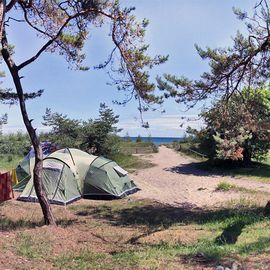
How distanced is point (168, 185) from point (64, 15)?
1295 centimetres

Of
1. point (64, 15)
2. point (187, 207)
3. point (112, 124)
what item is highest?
point (64, 15)

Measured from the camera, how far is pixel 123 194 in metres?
18.7

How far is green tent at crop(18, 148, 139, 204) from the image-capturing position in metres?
16.9

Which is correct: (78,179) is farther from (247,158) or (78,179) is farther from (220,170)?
(247,158)

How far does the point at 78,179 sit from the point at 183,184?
679 cm

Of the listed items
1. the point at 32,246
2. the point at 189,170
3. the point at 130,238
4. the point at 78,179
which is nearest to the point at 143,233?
the point at 130,238

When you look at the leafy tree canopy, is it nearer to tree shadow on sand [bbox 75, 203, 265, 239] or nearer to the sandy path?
the sandy path

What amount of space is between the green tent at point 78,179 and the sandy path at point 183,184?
1.15 metres

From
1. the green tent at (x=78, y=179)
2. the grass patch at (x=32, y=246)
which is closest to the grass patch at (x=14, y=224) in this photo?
the grass patch at (x=32, y=246)

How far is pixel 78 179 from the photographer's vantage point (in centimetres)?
1822

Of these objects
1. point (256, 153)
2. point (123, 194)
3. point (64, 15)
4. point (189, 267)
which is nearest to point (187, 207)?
point (123, 194)

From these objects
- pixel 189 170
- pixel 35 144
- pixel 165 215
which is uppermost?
pixel 35 144

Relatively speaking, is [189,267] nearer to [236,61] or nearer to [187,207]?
[236,61]

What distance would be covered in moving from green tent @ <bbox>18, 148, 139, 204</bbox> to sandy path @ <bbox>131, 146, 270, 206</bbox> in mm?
1149
